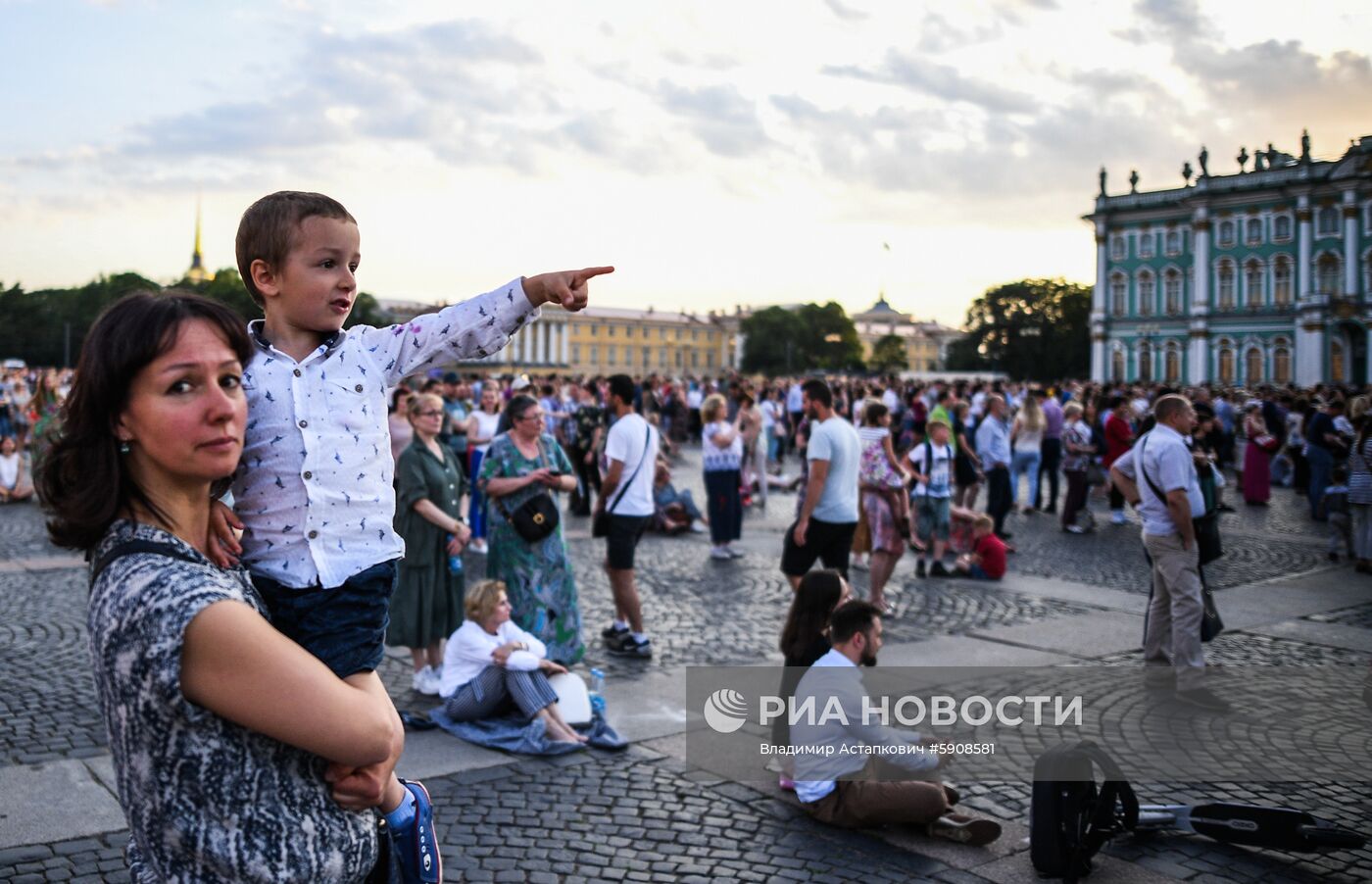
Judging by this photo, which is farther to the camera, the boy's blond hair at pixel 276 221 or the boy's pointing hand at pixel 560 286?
the boy's pointing hand at pixel 560 286

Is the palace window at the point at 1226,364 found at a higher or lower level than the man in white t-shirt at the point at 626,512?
higher

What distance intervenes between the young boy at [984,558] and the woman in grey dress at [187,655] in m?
10.1

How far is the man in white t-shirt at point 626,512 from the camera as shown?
809cm

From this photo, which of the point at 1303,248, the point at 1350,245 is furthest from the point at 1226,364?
the point at 1350,245

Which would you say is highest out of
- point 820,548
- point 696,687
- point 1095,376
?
point 1095,376

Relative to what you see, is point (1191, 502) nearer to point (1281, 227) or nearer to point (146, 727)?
point (146, 727)

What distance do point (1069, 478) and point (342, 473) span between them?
14658 millimetres

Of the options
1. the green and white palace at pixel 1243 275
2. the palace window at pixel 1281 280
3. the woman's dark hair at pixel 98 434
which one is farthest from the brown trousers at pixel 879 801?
the palace window at pixel 1281 280

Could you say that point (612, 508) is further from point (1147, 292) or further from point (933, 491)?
point (1147, 292)

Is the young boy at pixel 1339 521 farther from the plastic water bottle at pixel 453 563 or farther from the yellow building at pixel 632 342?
the yellow building at pixel 632 342

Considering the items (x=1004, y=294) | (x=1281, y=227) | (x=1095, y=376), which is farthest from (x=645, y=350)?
(x=1281, y=227)

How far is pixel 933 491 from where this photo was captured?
11516 millimetres

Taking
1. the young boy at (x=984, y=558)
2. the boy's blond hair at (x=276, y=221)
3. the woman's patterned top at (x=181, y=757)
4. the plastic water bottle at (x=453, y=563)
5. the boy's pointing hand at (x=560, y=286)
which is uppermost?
the boy's blond hair at (x=276, y=221)

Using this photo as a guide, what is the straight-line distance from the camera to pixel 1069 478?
15578 millimetres
